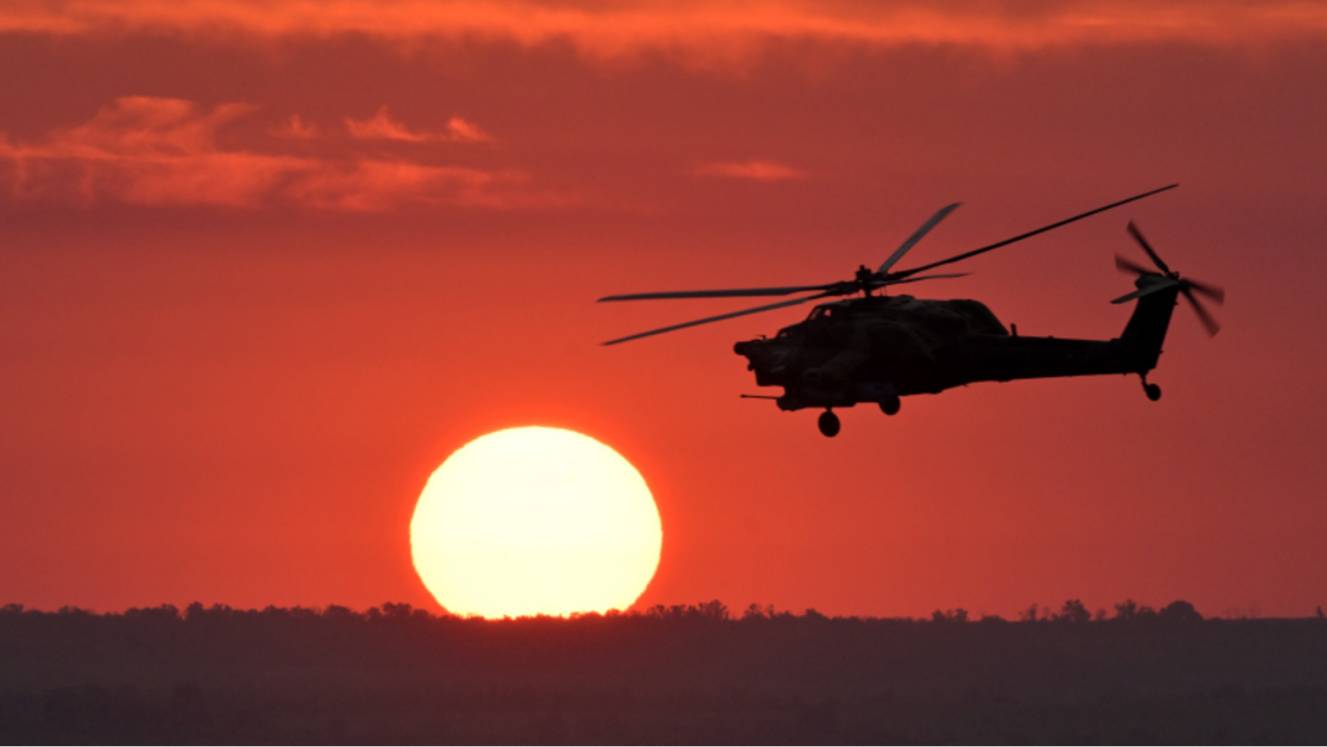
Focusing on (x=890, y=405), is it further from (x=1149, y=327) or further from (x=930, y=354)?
(x=1149, y=327)

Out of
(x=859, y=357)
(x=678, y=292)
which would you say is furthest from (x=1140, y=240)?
(x=678, y=292)

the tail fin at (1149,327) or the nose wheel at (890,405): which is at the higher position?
the tail fin at (1149,327)

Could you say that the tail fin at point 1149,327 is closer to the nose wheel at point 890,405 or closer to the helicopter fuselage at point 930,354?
the helicopter fuselage at point 930,354

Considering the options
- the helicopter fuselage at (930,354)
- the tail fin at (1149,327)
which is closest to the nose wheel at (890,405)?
the helicopter fuselage at (930,354)

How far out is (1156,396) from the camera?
407ft

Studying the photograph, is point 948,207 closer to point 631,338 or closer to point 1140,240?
point 1140,240

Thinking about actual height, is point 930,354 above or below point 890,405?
above

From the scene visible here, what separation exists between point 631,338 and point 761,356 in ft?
42.7

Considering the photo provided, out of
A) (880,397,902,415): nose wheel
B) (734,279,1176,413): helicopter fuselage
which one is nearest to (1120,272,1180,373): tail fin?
(734,279,1176,413): helicopter fuselage

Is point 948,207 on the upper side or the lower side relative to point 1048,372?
upper

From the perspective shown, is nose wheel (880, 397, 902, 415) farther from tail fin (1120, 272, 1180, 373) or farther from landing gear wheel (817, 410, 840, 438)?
tail fin (1120, 272, 1180, 373)

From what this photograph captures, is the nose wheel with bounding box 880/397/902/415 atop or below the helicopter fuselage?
below

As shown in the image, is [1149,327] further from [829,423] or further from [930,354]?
[829,423]

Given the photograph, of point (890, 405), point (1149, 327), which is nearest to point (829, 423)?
point (890, 405)
